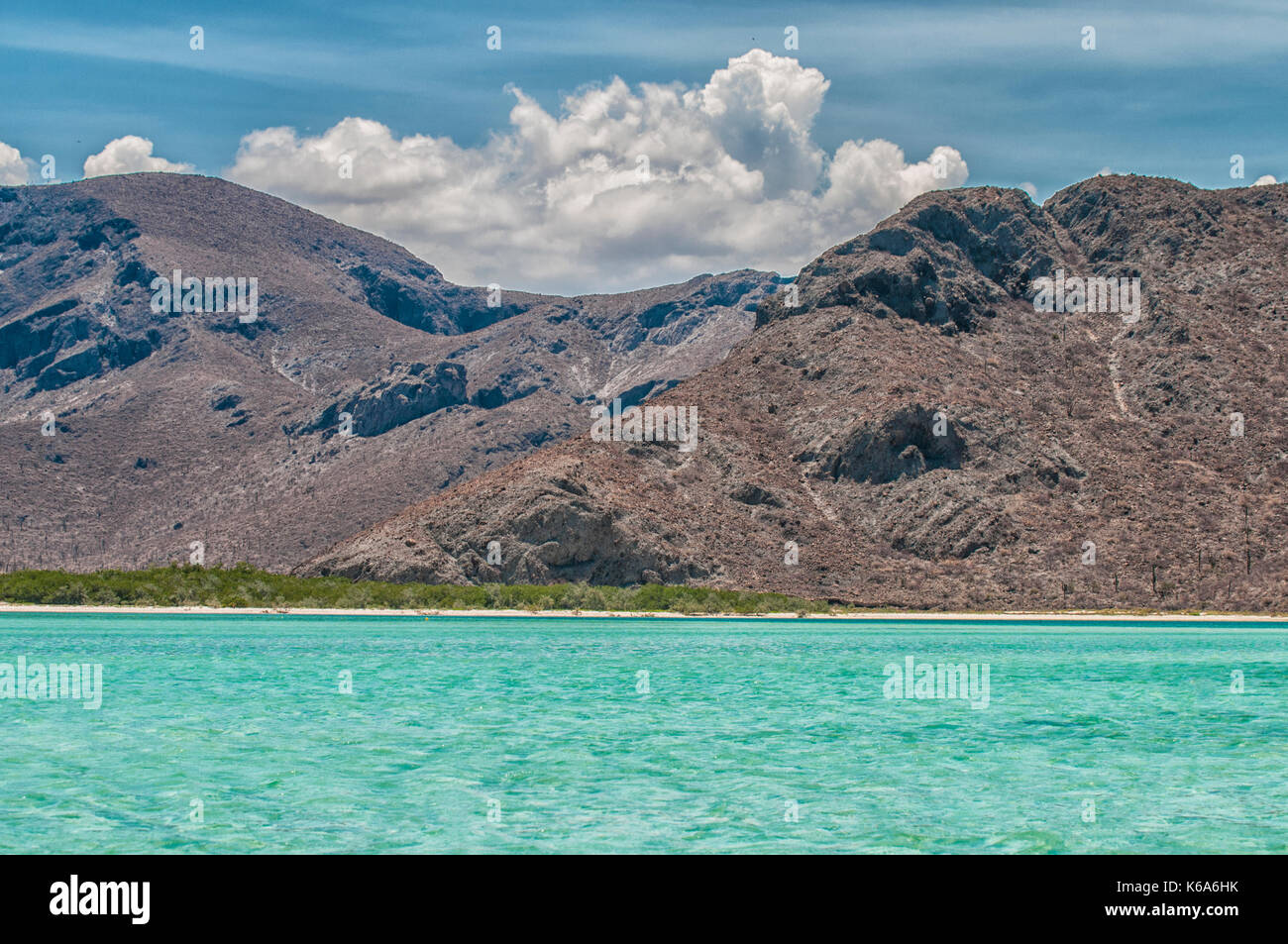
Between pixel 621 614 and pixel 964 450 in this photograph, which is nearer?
pixel 621 614

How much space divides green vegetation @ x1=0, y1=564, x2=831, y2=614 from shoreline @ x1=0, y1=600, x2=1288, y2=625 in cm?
123

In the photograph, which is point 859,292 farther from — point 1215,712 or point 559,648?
point 1215,712

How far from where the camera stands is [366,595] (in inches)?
4461

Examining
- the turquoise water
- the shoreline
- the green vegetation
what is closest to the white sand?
the shoreline

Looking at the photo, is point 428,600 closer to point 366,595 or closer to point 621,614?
point 366,595

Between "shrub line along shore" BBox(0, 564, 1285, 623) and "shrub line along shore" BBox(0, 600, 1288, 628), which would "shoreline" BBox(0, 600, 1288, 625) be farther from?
"shrub line along shore" BBox(0, 564, 1285, 623)

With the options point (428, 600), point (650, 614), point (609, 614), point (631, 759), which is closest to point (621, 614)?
point (609, 614)

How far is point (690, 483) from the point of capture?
138 meters

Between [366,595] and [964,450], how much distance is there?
69.4 meters

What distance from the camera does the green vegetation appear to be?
112m
